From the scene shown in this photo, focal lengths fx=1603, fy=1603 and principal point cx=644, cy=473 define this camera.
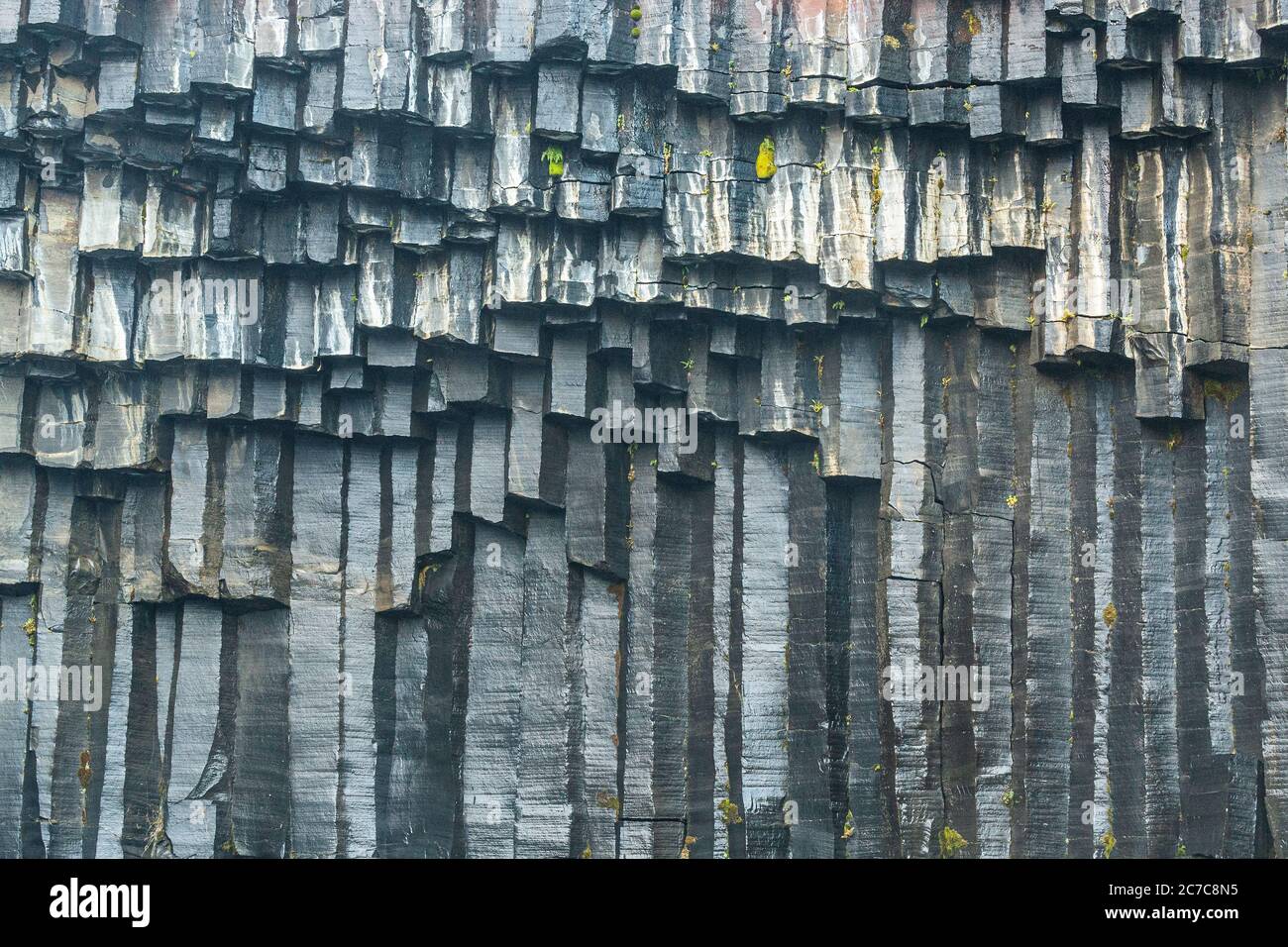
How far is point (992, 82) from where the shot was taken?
36.6ft

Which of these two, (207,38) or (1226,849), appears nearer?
(1226,849)

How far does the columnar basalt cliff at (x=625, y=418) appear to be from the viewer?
35.6 ft

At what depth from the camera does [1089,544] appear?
11.0 m

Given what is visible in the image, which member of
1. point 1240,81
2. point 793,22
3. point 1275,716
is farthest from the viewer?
point 793,22

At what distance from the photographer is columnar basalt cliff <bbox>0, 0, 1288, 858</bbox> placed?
35.6 ft

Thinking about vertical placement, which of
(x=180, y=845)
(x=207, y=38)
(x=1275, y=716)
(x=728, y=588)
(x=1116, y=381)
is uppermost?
(x=207, y=38)

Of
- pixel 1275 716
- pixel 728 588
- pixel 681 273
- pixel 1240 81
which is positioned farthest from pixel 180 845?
pixel 1240 81

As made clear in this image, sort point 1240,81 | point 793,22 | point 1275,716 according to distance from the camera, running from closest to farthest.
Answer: point 1275,716 → point 1240,81 → point 793,22

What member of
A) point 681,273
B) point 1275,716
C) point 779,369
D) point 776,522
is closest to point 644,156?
point 681,273

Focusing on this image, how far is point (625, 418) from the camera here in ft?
39.1

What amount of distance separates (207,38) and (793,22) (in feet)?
14.0

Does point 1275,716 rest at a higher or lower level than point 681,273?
lower

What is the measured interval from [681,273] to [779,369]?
40.0 inches

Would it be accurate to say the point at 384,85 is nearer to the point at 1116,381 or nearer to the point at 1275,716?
the point at 1116,381
